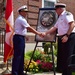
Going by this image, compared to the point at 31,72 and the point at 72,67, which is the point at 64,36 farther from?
the point at 31,72

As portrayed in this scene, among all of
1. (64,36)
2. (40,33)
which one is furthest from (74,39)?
(40,33)

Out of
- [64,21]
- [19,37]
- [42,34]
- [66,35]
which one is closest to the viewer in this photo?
[66,35]

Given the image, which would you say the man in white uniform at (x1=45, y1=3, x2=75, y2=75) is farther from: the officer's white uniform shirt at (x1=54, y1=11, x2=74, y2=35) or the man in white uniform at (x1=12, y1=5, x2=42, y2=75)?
the man in white uniform at (x1=12, y1=5, x2=42, y2=75)

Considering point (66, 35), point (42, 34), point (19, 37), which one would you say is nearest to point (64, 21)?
point (66, 35)

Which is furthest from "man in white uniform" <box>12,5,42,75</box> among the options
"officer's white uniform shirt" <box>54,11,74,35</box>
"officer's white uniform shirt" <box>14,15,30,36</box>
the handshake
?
"officer's white uniform shirt" <box>54,11,74,35</box>

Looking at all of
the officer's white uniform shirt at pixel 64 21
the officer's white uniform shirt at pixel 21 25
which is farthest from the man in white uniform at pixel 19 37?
the officer's white uniform shirt at pixel 64 21

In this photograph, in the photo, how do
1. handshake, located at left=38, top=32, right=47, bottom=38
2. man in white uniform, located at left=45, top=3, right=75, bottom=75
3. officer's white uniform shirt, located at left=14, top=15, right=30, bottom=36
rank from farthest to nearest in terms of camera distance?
handshake, located at left=38, top=32, right=47, bottom=38, officer's white uniform shirt, located at left=14, top=15, right=30, bottom=36, man in white uniform, located at left=45, top=3, right=75, bottom=75

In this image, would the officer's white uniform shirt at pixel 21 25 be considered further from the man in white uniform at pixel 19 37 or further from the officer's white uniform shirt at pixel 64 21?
the officer's white uniform shirt at pixel 64 21

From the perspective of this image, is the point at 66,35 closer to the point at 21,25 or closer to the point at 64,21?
the point at 64,21

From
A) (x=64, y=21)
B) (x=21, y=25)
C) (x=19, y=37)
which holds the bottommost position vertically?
(x=19, y=37)

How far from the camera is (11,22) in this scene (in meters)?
9.51

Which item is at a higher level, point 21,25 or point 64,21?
point 64,21

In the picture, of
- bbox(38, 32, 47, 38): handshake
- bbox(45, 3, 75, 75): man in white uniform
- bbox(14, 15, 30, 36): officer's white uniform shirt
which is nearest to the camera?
bbox(45, 3, 75, 75): man in white uniform

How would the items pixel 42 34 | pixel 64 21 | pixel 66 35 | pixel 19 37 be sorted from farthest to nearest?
pixel 42 34, pixel 19 37, pixel 64 21, pixel 66 35
